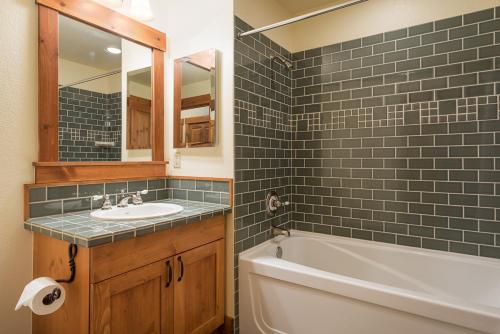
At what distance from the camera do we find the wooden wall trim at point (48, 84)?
61.5 inches

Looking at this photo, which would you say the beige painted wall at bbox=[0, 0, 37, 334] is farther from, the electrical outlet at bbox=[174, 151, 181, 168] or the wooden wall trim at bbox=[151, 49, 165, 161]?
the electrical outlet at bbox=[174, 151, 181, 168]

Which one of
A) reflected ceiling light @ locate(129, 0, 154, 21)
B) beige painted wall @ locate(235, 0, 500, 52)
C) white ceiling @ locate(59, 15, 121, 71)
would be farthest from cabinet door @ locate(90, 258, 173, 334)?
beige painted wall @ locate(235, 0, 500, 52)

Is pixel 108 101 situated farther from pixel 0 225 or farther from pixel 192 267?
pixel 192 267

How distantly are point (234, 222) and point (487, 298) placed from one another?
5.60 feet

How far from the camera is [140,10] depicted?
197 cm

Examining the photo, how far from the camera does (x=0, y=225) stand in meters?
1.41

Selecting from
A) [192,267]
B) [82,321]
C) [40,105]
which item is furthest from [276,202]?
[40,105]

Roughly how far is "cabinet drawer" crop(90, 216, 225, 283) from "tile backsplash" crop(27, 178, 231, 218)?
0.82ft

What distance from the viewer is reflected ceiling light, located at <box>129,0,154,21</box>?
1962 mm

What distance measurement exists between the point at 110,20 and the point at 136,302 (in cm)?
177

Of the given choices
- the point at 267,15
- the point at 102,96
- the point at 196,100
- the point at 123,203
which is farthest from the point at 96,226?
the point at 267,15

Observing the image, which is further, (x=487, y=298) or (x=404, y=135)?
(x=404, y=135)

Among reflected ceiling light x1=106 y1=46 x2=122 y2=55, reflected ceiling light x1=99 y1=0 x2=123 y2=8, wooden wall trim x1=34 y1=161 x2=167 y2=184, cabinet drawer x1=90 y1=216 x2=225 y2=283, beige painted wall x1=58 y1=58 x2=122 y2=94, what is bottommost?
cabinet drawer x1=90 y1=216 x2=225 y2=283

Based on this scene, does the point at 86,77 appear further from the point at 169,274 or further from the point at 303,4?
the point at 303,4
